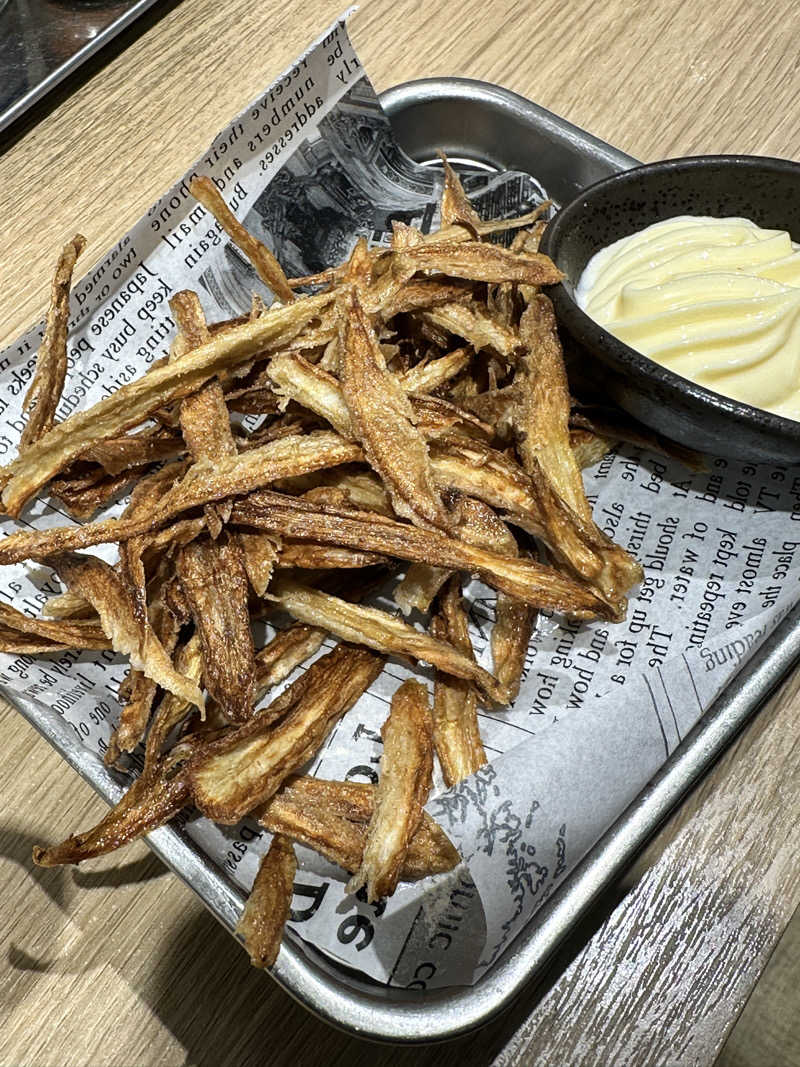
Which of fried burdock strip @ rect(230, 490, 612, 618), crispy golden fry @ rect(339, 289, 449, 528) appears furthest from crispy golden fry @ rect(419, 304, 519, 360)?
fried burdock strip @ rect(230, 490, 612, 618)

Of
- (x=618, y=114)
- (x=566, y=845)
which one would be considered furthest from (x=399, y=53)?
(x=566, y=845)

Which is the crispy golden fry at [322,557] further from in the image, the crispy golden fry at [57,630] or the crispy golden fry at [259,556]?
the crispy golden fry at [57,630]

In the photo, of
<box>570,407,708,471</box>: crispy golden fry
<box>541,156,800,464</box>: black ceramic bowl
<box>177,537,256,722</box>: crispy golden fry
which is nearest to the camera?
<box>177,537,256,722</box>: crispy golden fry

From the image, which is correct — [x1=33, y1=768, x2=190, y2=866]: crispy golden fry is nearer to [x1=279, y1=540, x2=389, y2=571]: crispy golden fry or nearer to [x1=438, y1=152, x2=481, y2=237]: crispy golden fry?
[x1=279, y1=540, x2=389, y2=571]: crispy golden fry

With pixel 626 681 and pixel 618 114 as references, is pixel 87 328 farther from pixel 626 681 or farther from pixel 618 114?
pixel 618 114

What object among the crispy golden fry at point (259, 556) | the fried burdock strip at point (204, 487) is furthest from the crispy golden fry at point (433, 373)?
the crispy golden fry at point (259, 556)

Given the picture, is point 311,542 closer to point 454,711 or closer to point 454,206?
point 454,711
